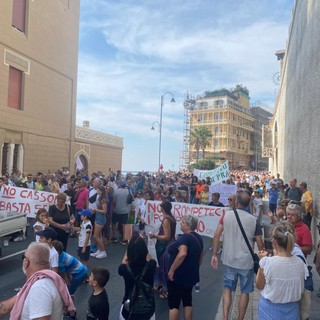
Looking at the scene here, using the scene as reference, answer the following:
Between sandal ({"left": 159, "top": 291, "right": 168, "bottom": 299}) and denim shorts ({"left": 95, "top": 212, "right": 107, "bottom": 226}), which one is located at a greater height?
denim shorts ({"left": 95, "top": 212, "right": 107, "bottom": 226})

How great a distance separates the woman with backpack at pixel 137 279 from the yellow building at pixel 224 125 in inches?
2980

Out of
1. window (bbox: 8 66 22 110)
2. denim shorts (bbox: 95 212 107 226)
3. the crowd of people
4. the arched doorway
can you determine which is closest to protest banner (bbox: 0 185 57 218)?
the crowd of people

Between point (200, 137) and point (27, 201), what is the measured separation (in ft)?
224

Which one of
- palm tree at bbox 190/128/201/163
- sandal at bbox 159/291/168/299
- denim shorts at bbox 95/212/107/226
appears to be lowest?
sandal at bbox 159/291/168/299

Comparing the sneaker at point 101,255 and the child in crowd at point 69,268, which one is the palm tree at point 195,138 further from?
the child in crowd at point 69,268

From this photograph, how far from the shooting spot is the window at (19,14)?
22.3 meters

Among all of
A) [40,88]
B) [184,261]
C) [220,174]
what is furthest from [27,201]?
[40,88]

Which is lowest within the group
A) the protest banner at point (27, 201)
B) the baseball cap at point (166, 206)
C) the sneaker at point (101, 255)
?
the sneaker at point (101, 255)

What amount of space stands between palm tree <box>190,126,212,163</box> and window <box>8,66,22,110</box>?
55951mm

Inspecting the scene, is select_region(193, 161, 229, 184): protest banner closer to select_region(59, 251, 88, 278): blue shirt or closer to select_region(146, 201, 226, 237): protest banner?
select_region(146, 201, 226, 237): protest banner

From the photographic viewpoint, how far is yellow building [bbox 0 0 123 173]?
2156cm

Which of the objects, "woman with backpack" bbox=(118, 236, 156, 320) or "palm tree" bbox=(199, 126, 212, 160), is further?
"palm tree" bbox=(199, 126, 212, 160)

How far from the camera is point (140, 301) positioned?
157 inches

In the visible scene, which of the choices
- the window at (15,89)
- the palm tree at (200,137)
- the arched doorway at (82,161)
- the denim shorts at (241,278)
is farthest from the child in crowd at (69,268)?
the palm tree at (200,137)
